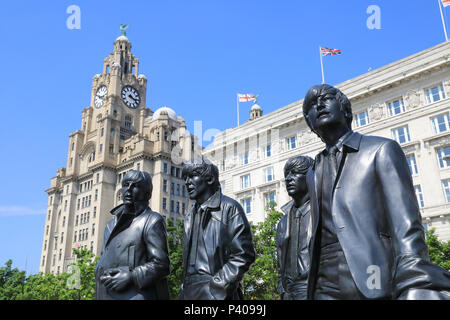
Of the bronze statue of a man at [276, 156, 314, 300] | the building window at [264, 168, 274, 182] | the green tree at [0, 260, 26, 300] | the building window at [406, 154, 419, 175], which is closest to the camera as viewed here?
the bronze statue of a man at [276, 156, 314, 300]

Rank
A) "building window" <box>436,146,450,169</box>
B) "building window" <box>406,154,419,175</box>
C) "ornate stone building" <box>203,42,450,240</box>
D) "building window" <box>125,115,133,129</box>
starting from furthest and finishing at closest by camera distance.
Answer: "building window" <box>125,115,133,129</box>, "building window" <box>406,154,419,175</box>, "ornate stone building" <box>203,42,450,240</box>, "building window" <box>436,146,450,169</box>

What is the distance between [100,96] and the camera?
8700cm

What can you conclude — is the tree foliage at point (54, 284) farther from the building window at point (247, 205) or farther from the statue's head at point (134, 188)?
the statue's head at point (134, 188)

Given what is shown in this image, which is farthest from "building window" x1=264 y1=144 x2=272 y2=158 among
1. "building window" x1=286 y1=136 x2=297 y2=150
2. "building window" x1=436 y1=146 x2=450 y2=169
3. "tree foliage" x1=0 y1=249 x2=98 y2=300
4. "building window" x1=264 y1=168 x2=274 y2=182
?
"tree foliage" x1=0 y1=249 x2=98 y2=300

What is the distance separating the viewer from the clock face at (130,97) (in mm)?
84938

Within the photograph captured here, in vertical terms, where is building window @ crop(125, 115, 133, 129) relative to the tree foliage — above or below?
above

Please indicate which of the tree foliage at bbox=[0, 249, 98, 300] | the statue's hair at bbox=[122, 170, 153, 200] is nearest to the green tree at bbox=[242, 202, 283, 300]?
the tree foliage at bbox=[0, 249, 98, 300]

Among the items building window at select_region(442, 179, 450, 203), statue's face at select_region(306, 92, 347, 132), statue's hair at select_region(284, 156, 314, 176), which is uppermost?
building window at select_region(442, 179, 450, 203)

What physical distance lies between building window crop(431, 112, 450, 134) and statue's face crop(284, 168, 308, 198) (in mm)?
27139

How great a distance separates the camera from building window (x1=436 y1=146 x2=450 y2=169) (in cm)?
2852

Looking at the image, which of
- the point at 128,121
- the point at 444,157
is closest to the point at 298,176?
the point at 444,157

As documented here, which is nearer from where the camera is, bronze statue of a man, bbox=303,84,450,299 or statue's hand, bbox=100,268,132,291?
bronze statue of a man, bbox=303,84,450,299

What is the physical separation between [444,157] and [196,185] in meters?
27.7

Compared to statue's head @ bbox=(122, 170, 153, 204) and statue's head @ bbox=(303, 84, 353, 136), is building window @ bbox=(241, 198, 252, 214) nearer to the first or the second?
statue's head @ bbox=(122, 170, 153, 204)
